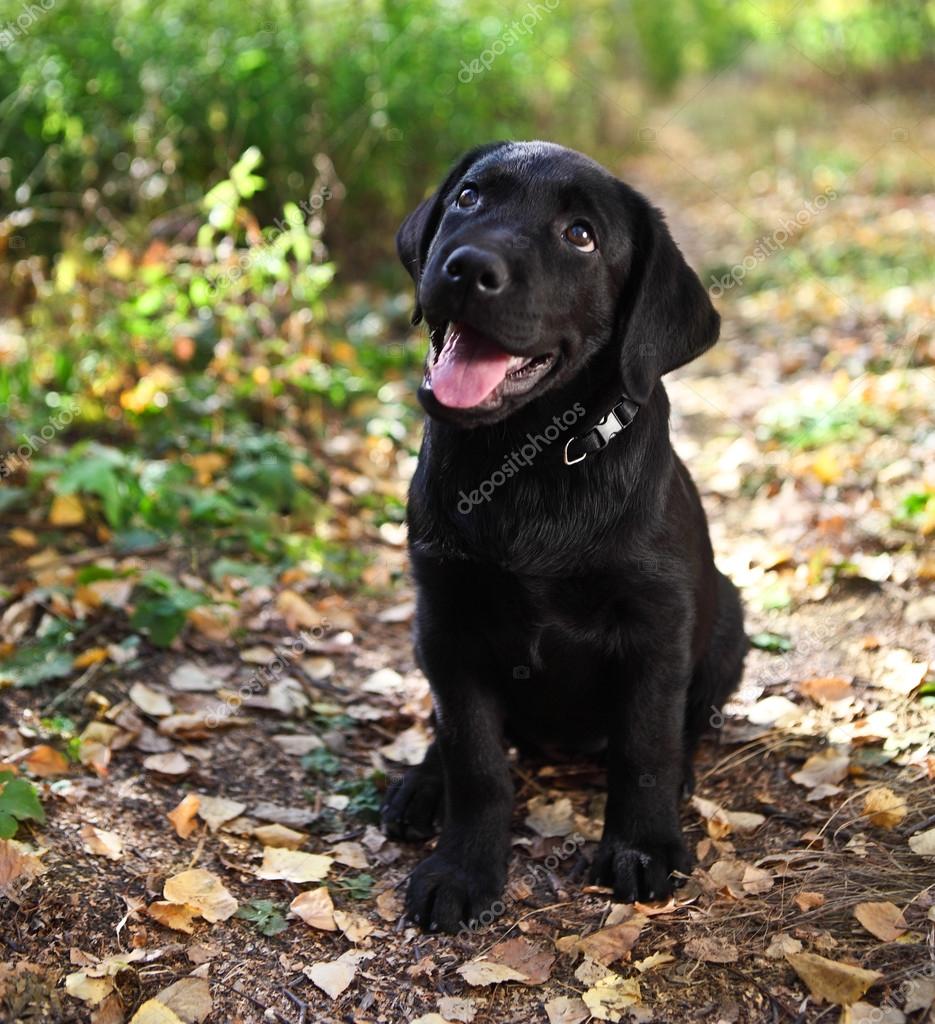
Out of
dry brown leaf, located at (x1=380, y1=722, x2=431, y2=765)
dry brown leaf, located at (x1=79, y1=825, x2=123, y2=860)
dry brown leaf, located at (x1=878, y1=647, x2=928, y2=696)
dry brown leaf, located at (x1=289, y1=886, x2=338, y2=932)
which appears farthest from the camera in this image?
dry brown leaf, located at (x1=380, y1=722, x2=431, y2=765)

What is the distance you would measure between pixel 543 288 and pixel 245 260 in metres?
3.21

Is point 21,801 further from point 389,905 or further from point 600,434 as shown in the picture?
point 600,434

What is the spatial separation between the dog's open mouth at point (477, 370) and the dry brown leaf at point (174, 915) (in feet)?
4.24

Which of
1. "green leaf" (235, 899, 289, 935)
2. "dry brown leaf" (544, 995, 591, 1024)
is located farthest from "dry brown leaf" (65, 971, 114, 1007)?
"dry brown leaf" (544, 995, 591, 1024)

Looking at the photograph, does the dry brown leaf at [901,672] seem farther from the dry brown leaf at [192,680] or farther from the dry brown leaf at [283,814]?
the dry brown leaf at [192,680]

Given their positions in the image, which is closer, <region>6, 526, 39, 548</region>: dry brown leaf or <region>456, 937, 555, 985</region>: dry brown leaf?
<region>456, 937, 555, 985</region>: dry brown leaf

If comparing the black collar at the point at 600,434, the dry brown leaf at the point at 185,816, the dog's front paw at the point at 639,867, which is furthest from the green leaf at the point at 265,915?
the black collar at the point at 600,434

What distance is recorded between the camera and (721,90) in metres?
21.3

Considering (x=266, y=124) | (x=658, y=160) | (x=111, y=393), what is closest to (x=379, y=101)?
(x=266, y=124)

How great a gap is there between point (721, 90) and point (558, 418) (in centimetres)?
2032

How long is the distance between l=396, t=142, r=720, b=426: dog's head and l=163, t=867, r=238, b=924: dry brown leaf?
1248mm

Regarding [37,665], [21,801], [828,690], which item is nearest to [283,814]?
[21,801]

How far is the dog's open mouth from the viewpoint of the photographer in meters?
2.61

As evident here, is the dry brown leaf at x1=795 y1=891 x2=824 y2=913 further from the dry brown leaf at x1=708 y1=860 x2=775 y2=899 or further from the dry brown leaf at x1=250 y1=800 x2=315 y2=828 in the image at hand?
the dry brown leaf at x1=250 y1=800 x2=315 y2=828
